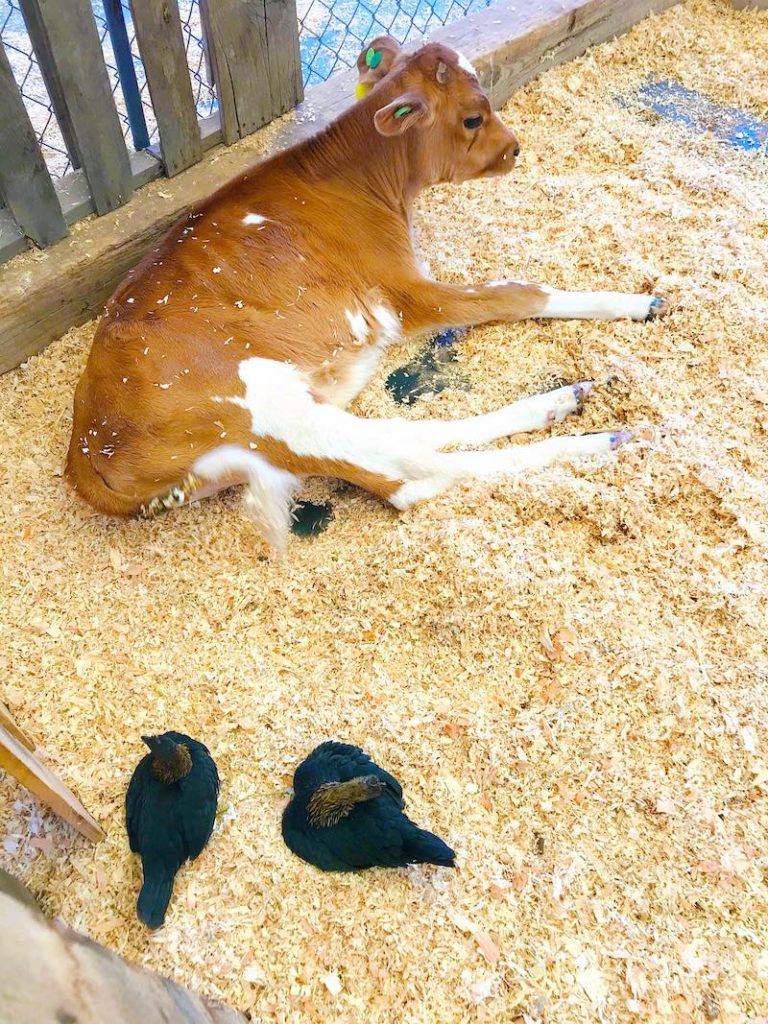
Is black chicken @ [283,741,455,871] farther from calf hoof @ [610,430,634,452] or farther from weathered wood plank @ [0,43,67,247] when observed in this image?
weathered wood plank @ [0,43,67,247]

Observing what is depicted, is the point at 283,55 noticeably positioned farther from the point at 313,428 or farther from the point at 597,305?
the point at 313,428

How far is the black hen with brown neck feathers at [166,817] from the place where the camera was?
188cm

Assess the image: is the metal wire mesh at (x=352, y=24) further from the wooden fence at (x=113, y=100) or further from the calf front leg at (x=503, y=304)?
the calf front leg at (x=503, y=304)

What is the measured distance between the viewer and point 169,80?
3.16 m

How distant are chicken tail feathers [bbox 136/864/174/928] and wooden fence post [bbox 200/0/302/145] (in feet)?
10.3

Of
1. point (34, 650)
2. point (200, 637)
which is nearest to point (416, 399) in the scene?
point (200, 637)

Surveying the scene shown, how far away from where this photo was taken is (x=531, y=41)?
4.34m

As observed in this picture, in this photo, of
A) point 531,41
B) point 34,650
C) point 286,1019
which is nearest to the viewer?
point 286,1019

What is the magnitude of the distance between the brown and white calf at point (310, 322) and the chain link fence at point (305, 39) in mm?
1470

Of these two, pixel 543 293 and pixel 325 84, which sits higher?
pixel 325 84

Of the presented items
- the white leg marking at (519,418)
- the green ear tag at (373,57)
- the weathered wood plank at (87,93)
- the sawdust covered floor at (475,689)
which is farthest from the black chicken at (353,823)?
the green ear tag at (373,57)

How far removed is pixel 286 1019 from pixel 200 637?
112cm

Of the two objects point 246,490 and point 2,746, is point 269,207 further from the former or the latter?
point 2,746

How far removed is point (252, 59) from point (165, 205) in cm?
79
